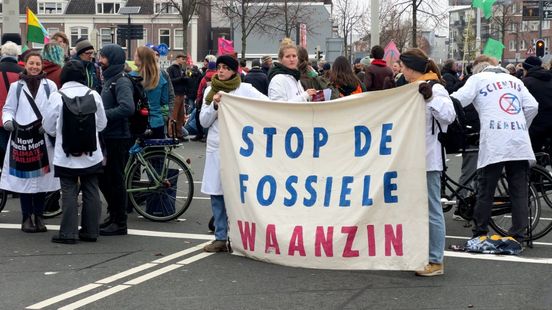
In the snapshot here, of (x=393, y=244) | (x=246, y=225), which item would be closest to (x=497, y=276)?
(x=393, y=244)

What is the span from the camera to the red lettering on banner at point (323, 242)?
7555mm

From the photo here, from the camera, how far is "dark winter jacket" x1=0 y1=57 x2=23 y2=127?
11.2 meters

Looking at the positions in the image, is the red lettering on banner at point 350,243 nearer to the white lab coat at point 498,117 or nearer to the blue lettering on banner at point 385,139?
the blue lettering on banner at point 385,139

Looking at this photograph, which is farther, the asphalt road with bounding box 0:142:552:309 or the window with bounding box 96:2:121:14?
the window with bounding box 96:2:121:14

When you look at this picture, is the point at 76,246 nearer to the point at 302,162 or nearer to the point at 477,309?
the point at 302,162

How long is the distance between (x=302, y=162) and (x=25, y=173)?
3426mm

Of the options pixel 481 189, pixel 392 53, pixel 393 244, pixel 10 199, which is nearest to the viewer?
pixel 393 244

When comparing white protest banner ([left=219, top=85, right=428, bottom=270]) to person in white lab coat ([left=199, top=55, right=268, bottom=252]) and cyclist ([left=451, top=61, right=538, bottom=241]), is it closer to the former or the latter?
person in white lab coat ([left=199, top=55, right=268, bottom=252])

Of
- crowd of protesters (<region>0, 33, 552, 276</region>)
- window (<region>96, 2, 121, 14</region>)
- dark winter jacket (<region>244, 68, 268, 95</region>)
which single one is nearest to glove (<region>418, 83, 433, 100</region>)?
crowd of protesters (<region>0, 33, 552, 276</region>)

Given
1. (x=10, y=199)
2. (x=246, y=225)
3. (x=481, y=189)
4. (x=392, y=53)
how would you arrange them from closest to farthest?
(x=246, y=225)
(x=481, y=189)
(x=10, y=199)
(x=392, y=53)

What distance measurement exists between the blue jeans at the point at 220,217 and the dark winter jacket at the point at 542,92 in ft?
14.3

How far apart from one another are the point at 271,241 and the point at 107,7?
88.2 meters

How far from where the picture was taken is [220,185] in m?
8.40

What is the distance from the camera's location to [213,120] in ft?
27.7
